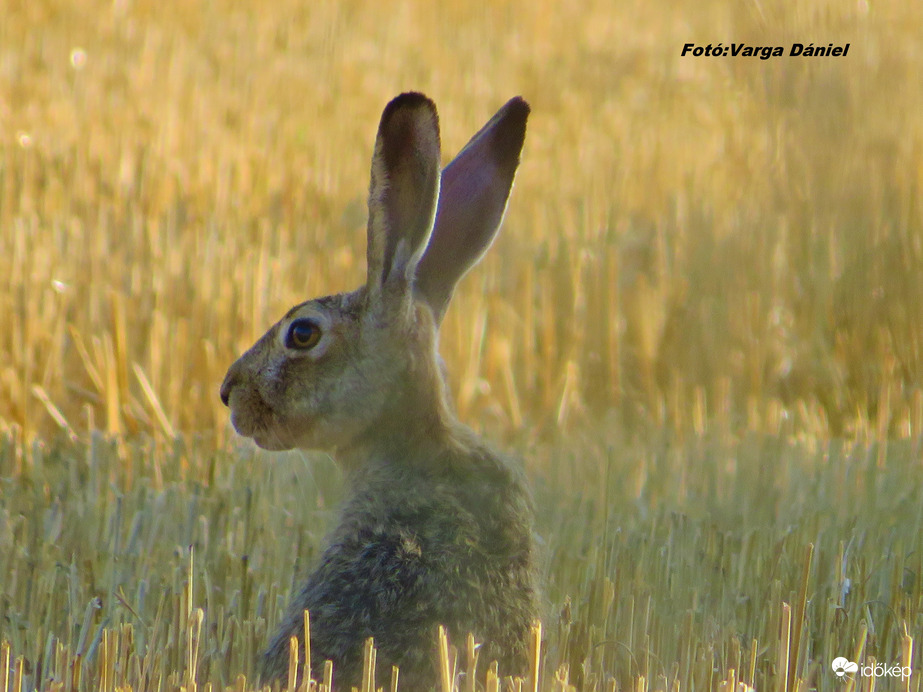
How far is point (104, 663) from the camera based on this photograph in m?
2.98

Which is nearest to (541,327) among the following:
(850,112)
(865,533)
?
(850,112)

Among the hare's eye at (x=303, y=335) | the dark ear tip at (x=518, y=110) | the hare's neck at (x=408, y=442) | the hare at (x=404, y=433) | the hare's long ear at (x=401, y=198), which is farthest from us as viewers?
the dark ear tip at (x=518, y=110)

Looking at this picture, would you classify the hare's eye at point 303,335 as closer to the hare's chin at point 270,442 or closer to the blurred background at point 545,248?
the hare's chin at point 270,442

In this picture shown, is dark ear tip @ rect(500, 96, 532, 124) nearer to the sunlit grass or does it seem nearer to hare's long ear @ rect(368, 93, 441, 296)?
hare's long ear @ rect(368, 93, 441, 296)

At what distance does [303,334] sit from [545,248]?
15.0ft

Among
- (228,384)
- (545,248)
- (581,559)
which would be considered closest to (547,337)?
(545,248)

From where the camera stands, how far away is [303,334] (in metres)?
3.71

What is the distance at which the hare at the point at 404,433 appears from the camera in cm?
302

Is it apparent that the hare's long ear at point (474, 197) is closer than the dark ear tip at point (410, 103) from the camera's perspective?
No

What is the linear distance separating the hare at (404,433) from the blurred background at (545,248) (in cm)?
221

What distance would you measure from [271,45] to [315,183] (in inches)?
137

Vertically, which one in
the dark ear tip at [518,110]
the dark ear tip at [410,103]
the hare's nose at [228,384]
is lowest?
the hare's nose at [228,384]

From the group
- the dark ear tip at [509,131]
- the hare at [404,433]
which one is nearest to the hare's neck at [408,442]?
the hare at [404,433]

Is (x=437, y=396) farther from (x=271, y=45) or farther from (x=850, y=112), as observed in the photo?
(x=271, y=45)
